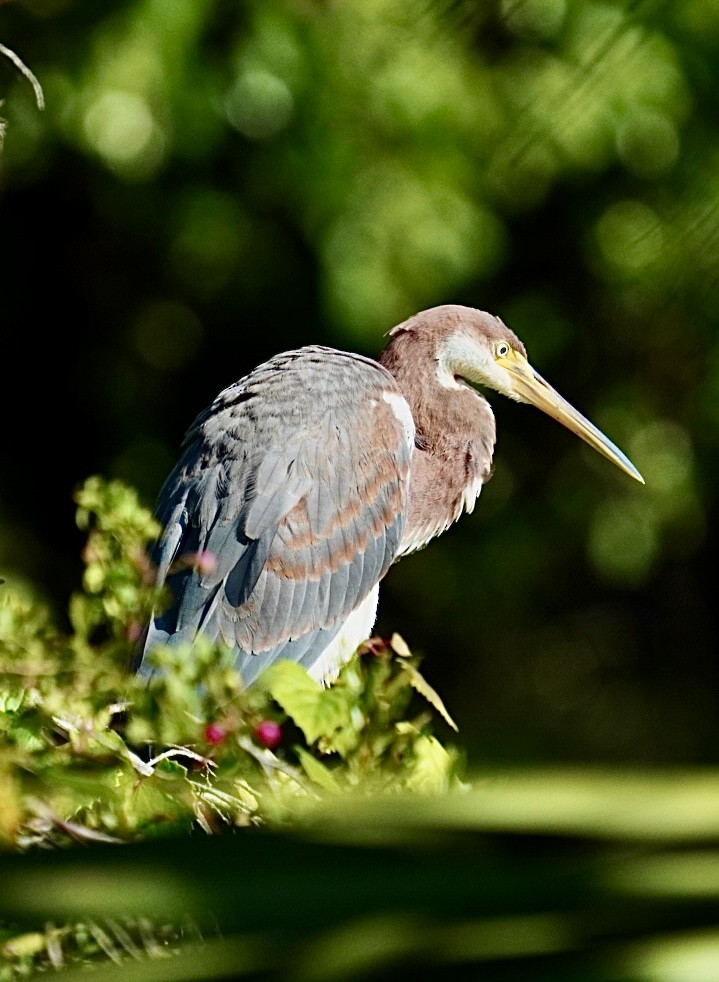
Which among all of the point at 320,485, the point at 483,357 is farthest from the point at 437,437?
the point at 320,485

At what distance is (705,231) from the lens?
1.55 ft

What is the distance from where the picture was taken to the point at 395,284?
132 inches

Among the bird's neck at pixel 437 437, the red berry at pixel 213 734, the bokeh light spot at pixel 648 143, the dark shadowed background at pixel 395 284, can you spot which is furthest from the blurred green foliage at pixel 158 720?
the bokeh light spot at pixel 648 143

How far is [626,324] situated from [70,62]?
5.77 feet

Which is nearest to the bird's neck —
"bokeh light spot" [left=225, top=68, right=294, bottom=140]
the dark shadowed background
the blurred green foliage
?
the dark shadowed background

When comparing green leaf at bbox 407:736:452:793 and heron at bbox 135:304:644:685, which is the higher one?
heron at bbox 135:304:644:685

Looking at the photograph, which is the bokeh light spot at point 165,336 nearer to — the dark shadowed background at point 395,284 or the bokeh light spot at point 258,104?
the dark shadowed background at point 395,284

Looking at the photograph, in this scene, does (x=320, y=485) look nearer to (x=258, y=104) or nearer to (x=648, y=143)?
(x=258, y=104)

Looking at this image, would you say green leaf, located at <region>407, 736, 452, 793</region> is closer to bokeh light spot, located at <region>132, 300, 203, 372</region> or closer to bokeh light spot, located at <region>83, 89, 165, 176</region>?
bokeh light spot, located at <region>83, 89, 165, 176</region>

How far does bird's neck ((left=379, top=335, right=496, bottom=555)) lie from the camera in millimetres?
1935

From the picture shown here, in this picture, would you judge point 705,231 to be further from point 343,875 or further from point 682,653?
point 682,653

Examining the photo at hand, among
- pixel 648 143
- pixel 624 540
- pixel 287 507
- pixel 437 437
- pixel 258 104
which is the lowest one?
pixel 287 507

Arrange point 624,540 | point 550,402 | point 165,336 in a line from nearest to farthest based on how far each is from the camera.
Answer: point 550,402 → point 624,540 → point 165,336

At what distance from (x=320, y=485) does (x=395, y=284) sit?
168 centimetres
